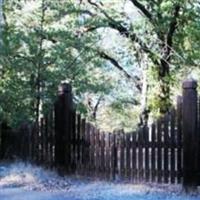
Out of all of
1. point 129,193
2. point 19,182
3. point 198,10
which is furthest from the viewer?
point 198,10

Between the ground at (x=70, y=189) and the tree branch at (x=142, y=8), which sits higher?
the tree branch at (x=142, y=8)

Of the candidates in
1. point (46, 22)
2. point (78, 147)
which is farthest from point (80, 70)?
point (78, 147)

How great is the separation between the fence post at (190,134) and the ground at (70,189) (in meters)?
0.28

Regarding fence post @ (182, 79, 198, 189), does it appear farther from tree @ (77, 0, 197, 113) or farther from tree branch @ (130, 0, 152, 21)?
tree branch @ (130, 0, 152, 21)

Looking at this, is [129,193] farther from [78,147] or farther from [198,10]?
[198,10]

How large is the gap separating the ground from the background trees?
10.0 feet

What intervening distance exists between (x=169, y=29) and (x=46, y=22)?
11.5 feet

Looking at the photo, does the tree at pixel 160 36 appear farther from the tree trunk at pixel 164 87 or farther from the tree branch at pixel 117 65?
the tree branch at pixel 117 65

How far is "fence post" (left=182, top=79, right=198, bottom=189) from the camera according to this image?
1009 centimetres

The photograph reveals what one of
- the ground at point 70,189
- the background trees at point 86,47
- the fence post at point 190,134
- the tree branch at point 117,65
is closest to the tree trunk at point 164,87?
the background trees at point 86,47

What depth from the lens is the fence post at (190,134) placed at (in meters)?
10.1

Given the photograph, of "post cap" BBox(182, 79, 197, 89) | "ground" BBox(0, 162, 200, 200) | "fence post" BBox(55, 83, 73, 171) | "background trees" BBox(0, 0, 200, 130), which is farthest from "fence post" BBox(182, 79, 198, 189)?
"background trees" BBox(0, 0, 200, 130)

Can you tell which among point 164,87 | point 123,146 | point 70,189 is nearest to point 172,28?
point 164,87

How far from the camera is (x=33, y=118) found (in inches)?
605
